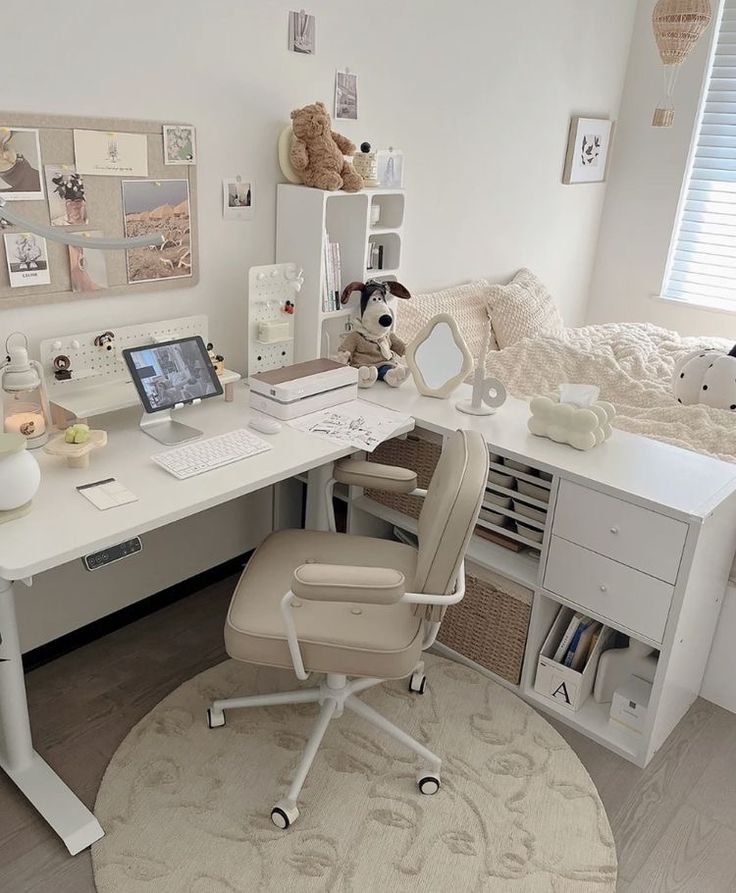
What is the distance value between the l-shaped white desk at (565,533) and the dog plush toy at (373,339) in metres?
0.27

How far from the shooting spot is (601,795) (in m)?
2.02

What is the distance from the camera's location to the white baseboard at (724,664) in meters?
2.28

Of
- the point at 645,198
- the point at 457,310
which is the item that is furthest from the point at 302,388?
the point at 645,198

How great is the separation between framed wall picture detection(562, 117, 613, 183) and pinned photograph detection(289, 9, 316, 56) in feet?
6.22

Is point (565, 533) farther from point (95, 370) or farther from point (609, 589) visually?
point (95, 370)

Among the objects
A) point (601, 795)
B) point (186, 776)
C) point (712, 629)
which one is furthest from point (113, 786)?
point (712, 629)

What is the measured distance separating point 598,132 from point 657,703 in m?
3.12

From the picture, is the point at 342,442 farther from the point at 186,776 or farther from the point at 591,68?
the point at 591,68

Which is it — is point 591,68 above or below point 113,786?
above

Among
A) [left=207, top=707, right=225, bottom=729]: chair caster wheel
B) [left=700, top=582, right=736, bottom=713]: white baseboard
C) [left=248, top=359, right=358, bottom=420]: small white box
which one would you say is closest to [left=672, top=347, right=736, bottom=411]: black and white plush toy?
[left=700, top=582, right=736, bottom=713]: white baseboard

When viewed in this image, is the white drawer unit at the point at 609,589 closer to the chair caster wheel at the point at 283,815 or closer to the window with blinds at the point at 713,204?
the chair caster wheel at the point at 283,815

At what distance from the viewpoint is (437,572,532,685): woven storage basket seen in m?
2.29

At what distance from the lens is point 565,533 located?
2131 millimetres

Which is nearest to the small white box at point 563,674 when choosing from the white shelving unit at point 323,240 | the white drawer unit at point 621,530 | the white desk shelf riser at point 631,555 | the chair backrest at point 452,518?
the white desk shelf riser at point 631,555
